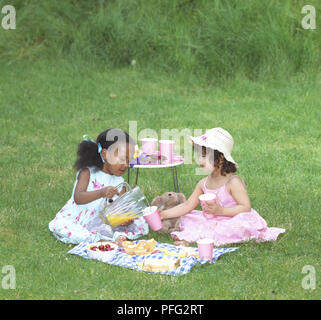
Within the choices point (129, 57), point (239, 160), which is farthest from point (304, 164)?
point (129, 57)

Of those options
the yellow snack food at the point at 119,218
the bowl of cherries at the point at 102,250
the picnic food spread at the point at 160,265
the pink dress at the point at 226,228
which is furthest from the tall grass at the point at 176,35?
the picnic food spread at the point at 160,265

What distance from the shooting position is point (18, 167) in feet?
24.2

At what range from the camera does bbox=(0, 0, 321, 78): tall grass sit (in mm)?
10172

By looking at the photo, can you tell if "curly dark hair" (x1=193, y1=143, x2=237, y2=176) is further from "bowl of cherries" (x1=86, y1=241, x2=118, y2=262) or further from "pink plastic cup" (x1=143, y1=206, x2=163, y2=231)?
"bowl of cherries" (x1=86, y1=241, x2=118, y2=262)

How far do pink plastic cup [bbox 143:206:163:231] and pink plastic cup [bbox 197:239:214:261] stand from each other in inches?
22.3

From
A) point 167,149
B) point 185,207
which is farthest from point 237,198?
point 167,149

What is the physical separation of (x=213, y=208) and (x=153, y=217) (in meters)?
0.49

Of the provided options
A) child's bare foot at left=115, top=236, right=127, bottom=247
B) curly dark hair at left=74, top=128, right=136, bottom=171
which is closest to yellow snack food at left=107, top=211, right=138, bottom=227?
child's bare foot at left=115, top=236, right=127, bottom=247

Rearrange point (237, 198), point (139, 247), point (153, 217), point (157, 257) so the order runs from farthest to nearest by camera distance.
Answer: point (237, 198) → point (153, 217) → point (139, 247) → point (157, 257)

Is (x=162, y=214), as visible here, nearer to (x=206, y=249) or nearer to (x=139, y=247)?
(x=139, y=247)

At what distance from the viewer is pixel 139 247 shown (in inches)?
201

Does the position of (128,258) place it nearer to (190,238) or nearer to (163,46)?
(190,238)

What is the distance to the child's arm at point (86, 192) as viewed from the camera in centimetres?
Result: 529

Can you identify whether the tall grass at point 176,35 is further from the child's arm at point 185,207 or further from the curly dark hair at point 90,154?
the curly dark hair at point 90,154
